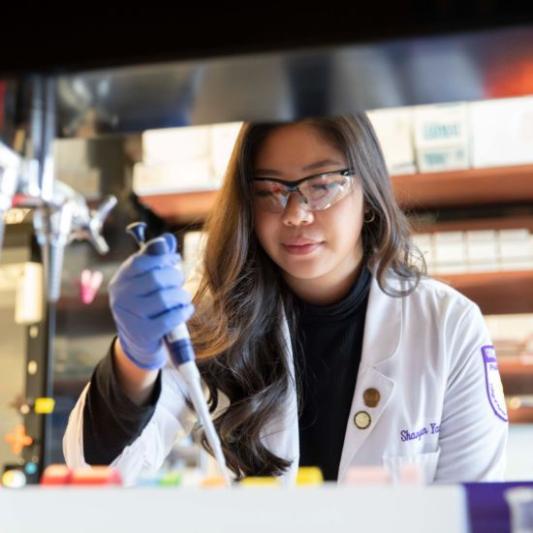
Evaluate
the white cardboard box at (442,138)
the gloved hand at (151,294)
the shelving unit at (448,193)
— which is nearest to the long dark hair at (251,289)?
the gloved hand at (151,294)

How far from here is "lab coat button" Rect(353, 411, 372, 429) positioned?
1.26m

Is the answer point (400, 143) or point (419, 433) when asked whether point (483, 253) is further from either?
point (419, 433)

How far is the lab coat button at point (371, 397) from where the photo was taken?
127 centimetres

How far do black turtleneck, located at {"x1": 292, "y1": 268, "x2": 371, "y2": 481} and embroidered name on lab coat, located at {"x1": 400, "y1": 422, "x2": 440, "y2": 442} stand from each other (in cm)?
11

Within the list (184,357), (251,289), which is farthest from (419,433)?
(184,357)

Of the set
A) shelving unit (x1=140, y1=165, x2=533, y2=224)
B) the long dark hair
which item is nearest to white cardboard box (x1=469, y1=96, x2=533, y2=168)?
shelving unit (x1=140, y1=165, x2=533, y2=224)

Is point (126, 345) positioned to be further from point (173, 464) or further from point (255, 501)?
point (173, 464)

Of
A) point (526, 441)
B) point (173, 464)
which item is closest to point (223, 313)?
point (173, 464)

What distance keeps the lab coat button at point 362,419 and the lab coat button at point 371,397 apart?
0.7 inches

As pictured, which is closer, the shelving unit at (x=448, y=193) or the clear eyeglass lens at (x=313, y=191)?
the clear eyeglass lens at (x=313, y=191)

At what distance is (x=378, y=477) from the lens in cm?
59

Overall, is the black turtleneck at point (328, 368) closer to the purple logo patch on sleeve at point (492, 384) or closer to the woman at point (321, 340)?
the woman at point (321, 340)

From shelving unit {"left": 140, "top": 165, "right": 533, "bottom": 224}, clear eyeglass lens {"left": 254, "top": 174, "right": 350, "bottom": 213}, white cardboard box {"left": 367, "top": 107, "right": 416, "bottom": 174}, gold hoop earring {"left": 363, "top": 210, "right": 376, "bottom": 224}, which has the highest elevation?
white cardboard box {"left": 367, "top": 107, "right": 416, "bottom": 174}

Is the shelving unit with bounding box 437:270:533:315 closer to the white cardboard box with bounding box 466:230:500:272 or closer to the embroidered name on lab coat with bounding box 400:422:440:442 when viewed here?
the white cardboard box with bounding box 466:230:500:272
